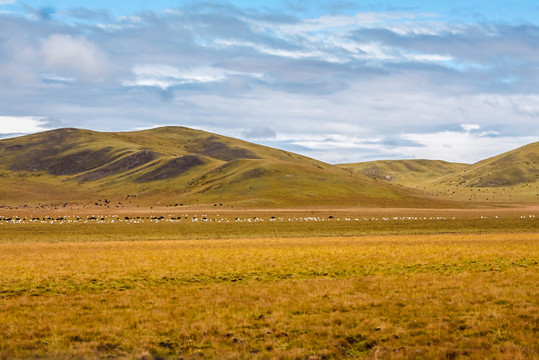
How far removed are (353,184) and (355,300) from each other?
534ft

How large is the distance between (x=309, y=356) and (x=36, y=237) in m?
55.1

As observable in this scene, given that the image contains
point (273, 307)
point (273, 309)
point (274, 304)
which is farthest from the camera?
point (274, 304)

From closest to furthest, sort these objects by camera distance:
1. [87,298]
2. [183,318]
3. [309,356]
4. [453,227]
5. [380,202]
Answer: [309,356] → [183,318] → [87,298] → [453,227] → [380,202]

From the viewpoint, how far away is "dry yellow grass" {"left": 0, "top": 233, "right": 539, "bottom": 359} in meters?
14.5

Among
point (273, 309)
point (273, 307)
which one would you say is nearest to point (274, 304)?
point (273, 307)

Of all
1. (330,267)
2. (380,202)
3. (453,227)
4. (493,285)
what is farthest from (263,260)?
(380,202)

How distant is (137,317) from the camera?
1766 cm

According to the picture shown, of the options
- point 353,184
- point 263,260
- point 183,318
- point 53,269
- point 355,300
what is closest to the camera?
point 183,318

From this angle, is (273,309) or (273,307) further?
(273,307)

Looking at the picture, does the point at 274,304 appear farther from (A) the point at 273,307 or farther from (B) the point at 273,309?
(B) the point at 273,309

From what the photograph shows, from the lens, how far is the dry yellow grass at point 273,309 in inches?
569

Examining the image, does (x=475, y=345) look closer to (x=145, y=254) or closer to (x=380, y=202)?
(x=145, y=254)

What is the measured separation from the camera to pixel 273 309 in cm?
1858

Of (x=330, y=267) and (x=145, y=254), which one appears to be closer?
(x=330, y=267)
